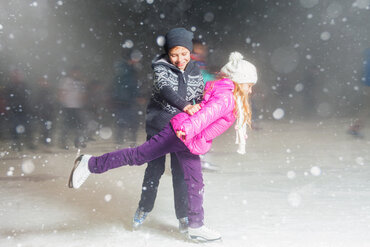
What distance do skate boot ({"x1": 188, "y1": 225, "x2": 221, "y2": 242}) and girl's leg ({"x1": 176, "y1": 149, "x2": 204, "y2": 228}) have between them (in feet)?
0.08

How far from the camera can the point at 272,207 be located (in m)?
2.73

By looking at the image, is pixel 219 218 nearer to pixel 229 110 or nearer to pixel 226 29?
pixel 229 110

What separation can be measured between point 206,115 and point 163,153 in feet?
1.18

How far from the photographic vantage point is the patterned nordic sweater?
211cm

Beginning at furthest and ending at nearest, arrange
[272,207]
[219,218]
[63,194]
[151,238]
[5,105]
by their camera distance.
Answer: [5,105] < [63,194] < [272,207] < [219,218] < [151,238]

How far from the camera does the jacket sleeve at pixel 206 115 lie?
1.91m

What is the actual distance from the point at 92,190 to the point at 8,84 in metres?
10.7

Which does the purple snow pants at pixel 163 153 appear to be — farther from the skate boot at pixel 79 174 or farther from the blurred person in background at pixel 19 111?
the blurred person in background at pixel 19 111

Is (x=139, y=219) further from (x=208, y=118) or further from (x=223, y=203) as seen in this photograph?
(x=208, y=118)

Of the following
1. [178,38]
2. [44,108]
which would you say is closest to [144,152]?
[178,38]

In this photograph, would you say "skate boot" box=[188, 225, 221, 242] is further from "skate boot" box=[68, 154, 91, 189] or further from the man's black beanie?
the man's black beanie

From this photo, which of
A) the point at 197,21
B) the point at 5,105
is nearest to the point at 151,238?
the point at 5,105

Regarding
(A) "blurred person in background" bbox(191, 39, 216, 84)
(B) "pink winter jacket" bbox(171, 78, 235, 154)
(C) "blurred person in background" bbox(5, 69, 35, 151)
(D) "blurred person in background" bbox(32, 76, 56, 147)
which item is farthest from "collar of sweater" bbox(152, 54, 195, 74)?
(D) "blurred person in background" bbox(32, 76, 56, 147)

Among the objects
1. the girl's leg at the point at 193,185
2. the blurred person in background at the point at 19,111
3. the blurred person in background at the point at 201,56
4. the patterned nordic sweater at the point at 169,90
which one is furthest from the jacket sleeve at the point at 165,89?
the blurred person in background at the point at 19,111
